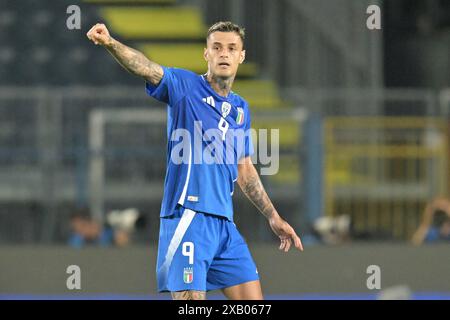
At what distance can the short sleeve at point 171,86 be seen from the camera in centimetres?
585

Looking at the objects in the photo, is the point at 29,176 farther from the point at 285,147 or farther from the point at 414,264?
the point at 414,264

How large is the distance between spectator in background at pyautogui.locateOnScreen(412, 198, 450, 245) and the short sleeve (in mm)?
7177

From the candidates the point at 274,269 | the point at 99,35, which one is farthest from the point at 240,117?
the point at 274,269

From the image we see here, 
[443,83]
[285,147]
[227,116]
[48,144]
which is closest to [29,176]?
[48,144]

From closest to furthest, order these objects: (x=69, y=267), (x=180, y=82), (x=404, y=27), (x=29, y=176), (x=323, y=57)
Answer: (x=180, y=82) → (x=69, y=267) → (x=29, y=176) → (x=323, y=57) → (x=404, y=27)

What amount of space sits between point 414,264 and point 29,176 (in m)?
4.47

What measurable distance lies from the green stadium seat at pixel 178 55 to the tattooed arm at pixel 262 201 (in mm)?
11115

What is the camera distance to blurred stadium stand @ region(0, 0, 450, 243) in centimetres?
1340

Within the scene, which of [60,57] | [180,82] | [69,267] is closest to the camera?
[180,82]

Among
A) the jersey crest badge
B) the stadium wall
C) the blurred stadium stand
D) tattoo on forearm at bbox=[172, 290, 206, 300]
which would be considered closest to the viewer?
tattoo on forearm at bbox=[172, 290, 206, 300]

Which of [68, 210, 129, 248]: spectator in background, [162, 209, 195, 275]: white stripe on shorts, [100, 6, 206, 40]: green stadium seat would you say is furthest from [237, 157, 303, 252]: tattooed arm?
[100, 6, 206, 40]: green stadium seat

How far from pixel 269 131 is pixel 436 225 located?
2183 millimetres

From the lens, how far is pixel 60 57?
55.2ft

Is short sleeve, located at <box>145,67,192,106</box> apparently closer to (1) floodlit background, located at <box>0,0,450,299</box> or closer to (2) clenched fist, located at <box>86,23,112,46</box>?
(2) clenched fist, located at <box>86,23,112,46</box>
